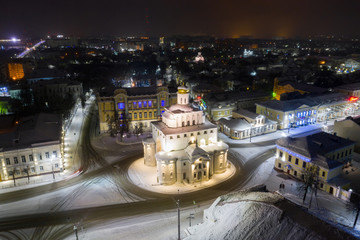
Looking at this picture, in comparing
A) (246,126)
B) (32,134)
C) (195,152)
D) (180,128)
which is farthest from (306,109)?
(32,134)

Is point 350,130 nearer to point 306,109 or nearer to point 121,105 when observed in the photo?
point 306,109

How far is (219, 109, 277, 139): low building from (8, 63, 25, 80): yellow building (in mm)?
114136

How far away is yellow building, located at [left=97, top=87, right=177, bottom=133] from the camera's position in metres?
62.0

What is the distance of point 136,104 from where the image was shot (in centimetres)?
6372

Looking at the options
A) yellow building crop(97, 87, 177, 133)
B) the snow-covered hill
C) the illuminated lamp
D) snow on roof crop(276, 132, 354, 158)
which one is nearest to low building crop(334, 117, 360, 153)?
snow on roof crop(276, 132, 354, 158)

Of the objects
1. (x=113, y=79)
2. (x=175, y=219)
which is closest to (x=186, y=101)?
(x=175, y=219)

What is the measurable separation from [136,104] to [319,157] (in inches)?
1653

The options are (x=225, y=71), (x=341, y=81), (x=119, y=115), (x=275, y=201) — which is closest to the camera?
(x=275, y=201)

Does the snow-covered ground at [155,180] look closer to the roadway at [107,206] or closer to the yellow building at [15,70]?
the roadway at [107,206]

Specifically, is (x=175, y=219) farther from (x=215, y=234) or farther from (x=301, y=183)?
(x=301, y=183)

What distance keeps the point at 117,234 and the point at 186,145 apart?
60.6ft

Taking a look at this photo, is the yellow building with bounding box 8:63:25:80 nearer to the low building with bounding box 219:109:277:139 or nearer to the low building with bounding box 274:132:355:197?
the low building with bounding box 219:109:277:139

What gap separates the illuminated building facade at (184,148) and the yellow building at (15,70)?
373 ft

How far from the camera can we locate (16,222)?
31.6 meters
